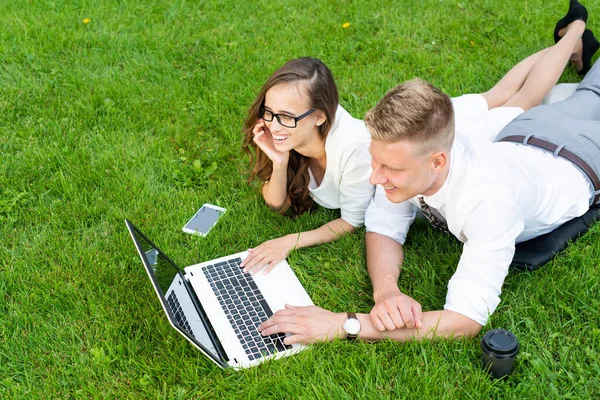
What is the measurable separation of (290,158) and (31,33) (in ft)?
12.7

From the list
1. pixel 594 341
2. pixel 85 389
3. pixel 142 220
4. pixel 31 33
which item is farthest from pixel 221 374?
pixel 31 33

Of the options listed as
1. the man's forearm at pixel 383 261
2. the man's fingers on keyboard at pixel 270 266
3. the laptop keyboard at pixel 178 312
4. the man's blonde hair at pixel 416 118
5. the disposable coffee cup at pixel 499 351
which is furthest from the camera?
the man's fingers on keyboard at pixel 270 266

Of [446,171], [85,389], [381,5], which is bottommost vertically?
[85,389]

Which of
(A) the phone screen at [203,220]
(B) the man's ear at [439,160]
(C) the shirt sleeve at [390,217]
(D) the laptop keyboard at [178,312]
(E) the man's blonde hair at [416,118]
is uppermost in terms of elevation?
(E) the man's blonde hair at [416,118]

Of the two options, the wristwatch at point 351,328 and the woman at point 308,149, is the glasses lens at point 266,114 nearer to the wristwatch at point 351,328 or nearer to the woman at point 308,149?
the woman at point 308,149

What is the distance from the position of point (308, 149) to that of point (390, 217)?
699 mm

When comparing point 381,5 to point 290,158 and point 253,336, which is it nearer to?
point 290,158

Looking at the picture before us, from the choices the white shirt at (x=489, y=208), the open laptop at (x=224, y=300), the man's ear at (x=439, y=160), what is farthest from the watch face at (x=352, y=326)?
the man's ear at (x=439, y=160)

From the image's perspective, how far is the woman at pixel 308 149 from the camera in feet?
13.1

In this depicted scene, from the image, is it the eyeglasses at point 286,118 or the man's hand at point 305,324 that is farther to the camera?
the eyeglasses at point 286,118

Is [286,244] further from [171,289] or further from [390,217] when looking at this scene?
[171,289]

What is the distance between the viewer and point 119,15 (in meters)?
7.08

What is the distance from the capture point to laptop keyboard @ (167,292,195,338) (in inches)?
138

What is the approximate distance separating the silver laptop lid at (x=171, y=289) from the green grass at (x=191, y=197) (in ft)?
0.44
